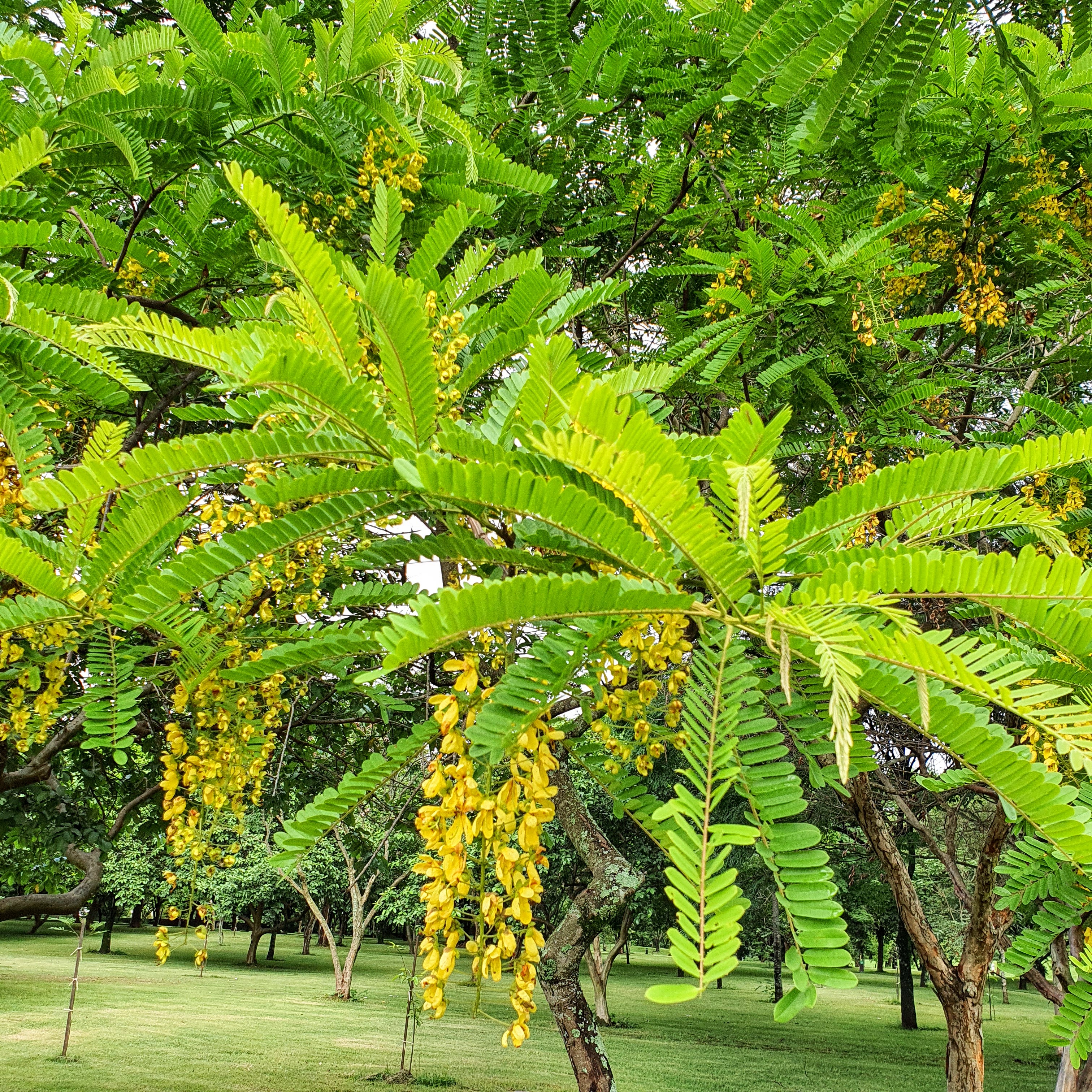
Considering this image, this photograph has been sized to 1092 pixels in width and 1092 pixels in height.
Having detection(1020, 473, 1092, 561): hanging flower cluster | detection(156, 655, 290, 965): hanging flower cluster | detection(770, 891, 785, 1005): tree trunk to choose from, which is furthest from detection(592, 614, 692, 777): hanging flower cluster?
detection(770, 891, 785, 1005): tree trunk

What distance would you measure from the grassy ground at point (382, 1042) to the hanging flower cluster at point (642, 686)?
5.50 metres

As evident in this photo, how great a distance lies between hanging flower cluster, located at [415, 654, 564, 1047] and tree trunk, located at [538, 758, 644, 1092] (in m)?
1.50

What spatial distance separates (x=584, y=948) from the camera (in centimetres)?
292

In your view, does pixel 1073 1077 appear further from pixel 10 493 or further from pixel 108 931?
pixel 108 931

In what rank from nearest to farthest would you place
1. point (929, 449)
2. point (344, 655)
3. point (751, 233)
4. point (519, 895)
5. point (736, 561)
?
point (736, 561) → point (519, 895) → point (344, 655) → point (751, 233) → point (929, 449)

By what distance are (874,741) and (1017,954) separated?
412 centimetres

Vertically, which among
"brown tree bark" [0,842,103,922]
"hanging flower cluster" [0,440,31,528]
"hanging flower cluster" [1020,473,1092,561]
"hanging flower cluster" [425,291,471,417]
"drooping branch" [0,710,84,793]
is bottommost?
"brown tree bark" [0,842,103,922]

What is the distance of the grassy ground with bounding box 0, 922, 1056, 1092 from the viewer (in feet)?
37.7

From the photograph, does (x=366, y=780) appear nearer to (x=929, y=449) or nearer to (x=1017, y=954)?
(x=1017, y=954)

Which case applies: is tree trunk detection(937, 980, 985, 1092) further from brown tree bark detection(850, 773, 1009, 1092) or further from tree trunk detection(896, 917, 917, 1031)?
tree trunk detection(896, 917, 917, 1031)

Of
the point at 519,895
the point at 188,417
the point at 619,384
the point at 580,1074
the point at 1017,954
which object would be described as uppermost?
the point at 619,384

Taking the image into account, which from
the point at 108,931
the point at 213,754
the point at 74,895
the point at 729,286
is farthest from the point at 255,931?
the point at 729,286

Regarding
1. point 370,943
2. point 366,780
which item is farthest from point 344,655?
point 370,943

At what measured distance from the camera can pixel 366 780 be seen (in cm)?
138
